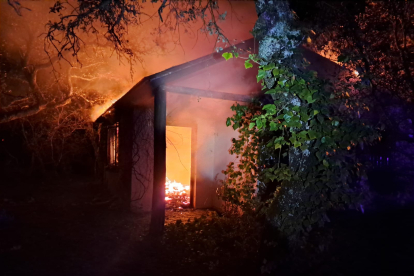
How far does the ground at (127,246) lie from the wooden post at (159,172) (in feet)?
1.30

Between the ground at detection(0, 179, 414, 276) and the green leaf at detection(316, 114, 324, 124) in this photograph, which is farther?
the ground at detection(0, 179, 414, 276)

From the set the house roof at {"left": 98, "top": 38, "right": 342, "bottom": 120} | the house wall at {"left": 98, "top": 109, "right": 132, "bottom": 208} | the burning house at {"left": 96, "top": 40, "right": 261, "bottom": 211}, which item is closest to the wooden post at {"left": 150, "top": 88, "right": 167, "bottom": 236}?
the house roof at {"left": 98, "top": 38, "right": 342, "bottom": 120}

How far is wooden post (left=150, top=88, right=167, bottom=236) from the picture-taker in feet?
18.7

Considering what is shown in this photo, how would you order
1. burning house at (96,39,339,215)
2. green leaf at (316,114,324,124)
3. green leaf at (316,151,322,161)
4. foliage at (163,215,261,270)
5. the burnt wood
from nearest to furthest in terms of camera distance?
green leaf at (316,114,324,124) < green leaf at (316,151,322,161) < foliage at (163,215,261,270) < the burnt wood < burning house at (96,39,339,215)

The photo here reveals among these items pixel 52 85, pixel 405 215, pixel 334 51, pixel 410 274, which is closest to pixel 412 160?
pixel 405 215

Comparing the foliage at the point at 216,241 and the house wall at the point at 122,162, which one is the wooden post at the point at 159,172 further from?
the house wall at the point at 122,162

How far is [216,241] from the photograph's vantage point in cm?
530

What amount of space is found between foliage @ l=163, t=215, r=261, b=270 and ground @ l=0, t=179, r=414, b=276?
0.21m

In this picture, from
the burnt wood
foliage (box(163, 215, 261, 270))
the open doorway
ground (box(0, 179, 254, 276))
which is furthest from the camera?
the open doorway

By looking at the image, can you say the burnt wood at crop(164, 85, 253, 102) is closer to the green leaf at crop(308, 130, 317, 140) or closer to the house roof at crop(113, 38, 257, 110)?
the house roof at crop(113, 38, 257, 110)

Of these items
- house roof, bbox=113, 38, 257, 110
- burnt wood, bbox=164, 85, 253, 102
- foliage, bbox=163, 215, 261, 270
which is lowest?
foliage, bbox=163, 215, 261, 270

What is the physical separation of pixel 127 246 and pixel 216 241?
5.58 feet

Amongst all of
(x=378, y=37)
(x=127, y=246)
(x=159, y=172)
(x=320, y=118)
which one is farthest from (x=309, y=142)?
(x=378, y=37)

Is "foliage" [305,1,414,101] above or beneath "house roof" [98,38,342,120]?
above
